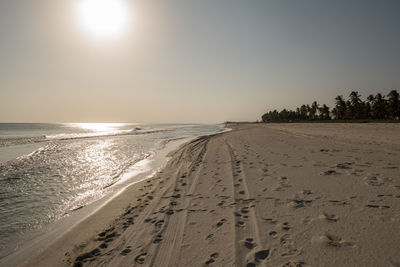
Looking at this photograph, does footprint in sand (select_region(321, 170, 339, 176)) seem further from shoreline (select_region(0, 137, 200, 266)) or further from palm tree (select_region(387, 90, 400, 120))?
palm tree (select_region(387, 90, 400, 120))

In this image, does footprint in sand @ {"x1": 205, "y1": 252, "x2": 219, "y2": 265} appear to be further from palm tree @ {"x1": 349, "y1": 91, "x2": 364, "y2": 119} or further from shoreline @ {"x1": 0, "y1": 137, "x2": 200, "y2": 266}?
palm tree @ {"x1": 349, "y1": 91, "x2": 364, "y2": 119}

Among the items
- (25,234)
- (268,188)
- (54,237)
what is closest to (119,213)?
(54,237)

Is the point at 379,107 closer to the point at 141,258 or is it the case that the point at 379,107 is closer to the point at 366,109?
the point at 366,109

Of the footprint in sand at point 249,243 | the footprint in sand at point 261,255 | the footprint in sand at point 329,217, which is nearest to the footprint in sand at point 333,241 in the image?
the footprint in sand at point 329,217

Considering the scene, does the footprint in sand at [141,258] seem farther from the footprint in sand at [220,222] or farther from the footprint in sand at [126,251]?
the footprint in sand at [220,222]

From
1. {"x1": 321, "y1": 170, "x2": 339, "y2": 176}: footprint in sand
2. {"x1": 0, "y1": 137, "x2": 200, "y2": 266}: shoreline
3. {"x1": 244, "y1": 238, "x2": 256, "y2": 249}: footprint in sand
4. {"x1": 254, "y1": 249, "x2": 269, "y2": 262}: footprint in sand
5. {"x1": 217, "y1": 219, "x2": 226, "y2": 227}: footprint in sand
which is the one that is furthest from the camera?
{"x1": 321, "y1": 170, "x2": 339, "y2": 176}: footprint in sand

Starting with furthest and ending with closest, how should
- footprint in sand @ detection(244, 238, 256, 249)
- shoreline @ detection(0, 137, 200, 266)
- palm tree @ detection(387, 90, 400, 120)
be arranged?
palm tree @ detection(387, 90, 400, 120), shoreline @ detection(0, 137, 200, 266), footprint in sand @ detection(244, 238, 256, 249)

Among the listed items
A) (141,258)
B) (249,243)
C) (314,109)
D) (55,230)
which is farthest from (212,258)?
(314,109)

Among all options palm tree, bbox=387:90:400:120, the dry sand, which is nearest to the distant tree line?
palm tree, bbox=387:90:400:120

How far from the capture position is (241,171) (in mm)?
9758

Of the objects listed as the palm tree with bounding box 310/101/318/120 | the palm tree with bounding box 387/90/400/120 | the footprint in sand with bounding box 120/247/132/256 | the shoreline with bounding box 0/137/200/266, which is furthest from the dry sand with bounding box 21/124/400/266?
the palm tree with bounding box 310/101/318/120

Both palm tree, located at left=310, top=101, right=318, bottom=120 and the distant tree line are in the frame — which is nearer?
the distant tree line

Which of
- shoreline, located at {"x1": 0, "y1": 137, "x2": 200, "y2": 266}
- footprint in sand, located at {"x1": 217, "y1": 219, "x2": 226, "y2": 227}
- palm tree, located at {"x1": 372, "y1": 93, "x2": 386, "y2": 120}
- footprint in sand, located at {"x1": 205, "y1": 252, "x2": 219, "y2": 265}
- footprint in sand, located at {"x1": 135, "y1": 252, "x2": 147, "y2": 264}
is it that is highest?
palm tree, located at {"x1": 372, "y1": 93, "x2": 386, "y2": 120}

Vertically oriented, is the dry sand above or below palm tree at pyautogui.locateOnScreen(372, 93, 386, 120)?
below
